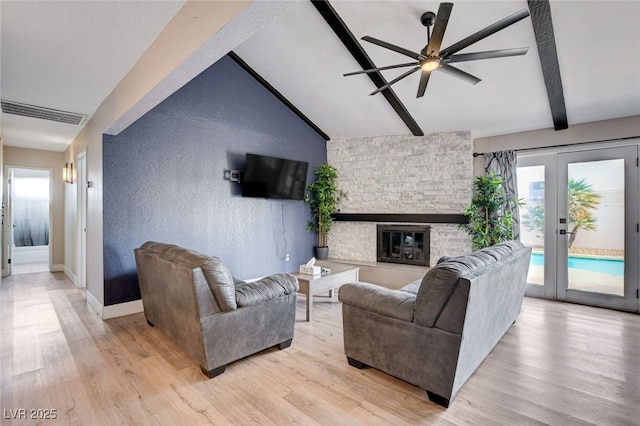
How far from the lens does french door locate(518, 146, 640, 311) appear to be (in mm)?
4008

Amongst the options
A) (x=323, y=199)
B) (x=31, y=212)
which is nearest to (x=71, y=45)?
(x=323, y=199)

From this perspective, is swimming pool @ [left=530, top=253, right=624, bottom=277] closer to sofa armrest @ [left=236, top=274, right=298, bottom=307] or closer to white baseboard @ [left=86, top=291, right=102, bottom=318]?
sofa armrest @ [left=236, top=274, right=298, bottom=307]

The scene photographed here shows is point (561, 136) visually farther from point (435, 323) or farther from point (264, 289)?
point (264, 289)

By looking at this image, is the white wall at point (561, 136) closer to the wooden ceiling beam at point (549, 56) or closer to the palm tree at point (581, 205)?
the wooden ceiling beam at point (549, 56)

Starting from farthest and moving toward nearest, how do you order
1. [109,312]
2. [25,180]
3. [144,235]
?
[25,180] → [144,235] → [109,312]

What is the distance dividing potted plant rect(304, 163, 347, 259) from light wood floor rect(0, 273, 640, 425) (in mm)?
2627

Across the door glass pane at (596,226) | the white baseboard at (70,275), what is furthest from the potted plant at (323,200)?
the white baseboard at (70,275)

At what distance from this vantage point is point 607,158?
414 centimetres

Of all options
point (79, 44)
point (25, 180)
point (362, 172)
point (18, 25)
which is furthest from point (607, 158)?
point (25, 180)

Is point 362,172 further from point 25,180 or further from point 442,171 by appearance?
point 25,180

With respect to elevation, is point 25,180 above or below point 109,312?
above

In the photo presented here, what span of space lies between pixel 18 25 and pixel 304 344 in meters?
3.29

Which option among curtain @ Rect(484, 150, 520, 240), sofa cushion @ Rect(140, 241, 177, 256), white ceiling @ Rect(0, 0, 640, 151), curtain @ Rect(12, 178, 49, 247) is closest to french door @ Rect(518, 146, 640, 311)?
curtain @ Rect(484, 150, 520, 240)

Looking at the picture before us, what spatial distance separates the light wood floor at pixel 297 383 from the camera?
1.88m
